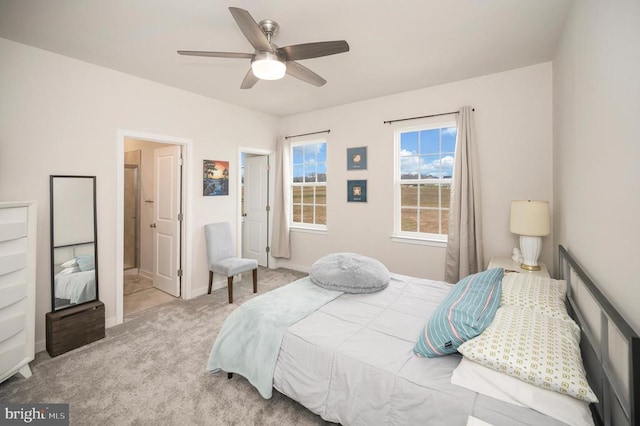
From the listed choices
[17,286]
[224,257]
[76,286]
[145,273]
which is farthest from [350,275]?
[145,273]

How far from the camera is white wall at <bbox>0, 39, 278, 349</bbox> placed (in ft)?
8.08

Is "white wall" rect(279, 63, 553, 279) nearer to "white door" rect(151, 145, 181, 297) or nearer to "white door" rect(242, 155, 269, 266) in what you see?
"white door" rect(242, 155, 269, 266)

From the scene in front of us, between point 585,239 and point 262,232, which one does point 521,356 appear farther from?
point 262,232

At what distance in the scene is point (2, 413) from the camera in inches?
67.9

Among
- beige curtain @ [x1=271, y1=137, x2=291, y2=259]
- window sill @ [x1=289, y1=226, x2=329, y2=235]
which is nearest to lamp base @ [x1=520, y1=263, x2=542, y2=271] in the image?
window sill @ [x1=289, y1=226, x2=329, y2=235]

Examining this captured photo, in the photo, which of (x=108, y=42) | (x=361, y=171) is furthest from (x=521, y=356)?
(x=108, y=42)

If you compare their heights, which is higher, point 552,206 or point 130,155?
point 130,155

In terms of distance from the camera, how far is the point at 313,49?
6.51 feet

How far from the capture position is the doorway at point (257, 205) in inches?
207

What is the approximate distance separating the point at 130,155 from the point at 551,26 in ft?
18.7

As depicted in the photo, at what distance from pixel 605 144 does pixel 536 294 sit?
0.92 metres

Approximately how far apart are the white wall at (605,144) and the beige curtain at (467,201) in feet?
3.41

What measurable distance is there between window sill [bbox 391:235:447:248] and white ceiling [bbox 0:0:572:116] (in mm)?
2024

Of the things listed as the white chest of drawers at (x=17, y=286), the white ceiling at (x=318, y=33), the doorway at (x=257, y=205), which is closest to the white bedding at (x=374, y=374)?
the white chest of drawers at (x=17, y=286)
